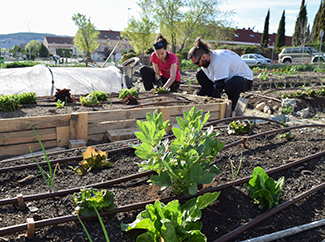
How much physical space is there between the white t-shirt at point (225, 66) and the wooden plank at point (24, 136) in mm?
2527

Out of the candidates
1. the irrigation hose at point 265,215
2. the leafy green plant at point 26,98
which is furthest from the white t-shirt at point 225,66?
the leafy green plant at point 26,98

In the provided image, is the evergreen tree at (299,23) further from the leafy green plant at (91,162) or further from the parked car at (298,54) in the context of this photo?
the leafy green plant at (91,162)

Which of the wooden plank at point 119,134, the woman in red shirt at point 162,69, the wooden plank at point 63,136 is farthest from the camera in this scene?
the woman in red shirt at point 162,69

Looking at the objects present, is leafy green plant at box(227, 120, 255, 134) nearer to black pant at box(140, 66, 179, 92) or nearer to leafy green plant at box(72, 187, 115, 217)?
leafy green plant at box(72, 187, 115, 217)

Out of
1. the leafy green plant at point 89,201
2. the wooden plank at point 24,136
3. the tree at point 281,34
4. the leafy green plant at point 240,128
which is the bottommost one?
the leafy green plant at point 89,201

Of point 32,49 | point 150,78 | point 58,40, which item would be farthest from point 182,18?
point 58,40

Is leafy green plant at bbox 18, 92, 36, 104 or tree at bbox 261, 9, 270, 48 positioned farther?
tree at bbox 261, 9, 270, 48

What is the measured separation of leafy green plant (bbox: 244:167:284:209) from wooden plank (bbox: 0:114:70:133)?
1.99m

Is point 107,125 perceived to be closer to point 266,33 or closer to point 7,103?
point 7,103

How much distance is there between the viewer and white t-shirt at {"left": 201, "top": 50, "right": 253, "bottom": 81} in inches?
162

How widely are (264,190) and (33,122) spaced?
2238mm

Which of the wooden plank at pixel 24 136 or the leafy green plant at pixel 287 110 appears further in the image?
the leafy green plant at pixel 287 110

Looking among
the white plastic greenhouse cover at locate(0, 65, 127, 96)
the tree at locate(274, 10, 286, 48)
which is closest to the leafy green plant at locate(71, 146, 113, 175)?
the white plastic greenhouse cover at locate(0, 65, 127, 96)

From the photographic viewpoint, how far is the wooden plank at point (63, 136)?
2.88m
